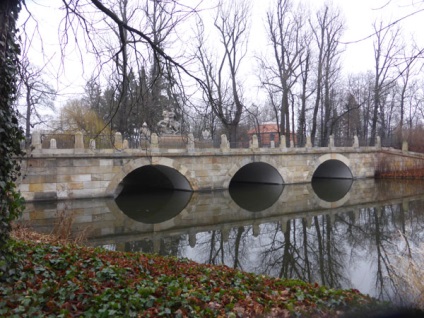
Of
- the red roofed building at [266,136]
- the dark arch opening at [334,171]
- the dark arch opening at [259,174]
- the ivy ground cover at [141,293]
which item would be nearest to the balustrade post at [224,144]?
the dark arch opening at [259,174]

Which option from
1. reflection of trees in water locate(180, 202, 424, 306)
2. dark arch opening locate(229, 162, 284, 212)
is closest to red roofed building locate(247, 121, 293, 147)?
dark arch opening locate(229, 162, 284, 212)

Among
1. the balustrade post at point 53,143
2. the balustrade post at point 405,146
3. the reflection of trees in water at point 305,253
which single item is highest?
the balustrade post at point 53,143

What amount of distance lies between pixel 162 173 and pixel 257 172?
6.89 m

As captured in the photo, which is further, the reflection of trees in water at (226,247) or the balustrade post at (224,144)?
the balustrade post at (224,144)

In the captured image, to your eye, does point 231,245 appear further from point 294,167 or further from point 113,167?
point 294,167

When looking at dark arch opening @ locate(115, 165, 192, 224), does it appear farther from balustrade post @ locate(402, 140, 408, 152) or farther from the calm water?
balustrade post @ locate(402, 140, 408, 152)

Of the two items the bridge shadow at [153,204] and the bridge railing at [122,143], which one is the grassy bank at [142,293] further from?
the bridge shadow at [153,204]

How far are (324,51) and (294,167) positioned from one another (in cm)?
1130

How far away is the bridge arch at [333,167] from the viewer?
24.4 metres

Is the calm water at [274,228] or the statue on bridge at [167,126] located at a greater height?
the statue on bridge at [167,126]

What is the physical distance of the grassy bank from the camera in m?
3.60

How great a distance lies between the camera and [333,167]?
2800 cm

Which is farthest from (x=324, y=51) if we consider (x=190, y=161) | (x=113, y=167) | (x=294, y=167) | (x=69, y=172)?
(x=69, y=172)

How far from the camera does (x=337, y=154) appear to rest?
25141 millimetres
